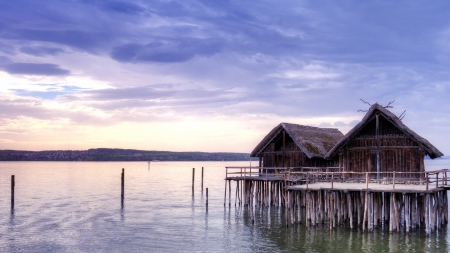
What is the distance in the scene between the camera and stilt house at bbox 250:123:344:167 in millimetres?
34594

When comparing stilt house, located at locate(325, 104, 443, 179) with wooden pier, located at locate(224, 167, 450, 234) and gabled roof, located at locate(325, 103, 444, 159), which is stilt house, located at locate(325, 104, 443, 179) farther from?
wooden pier, located at locate(224, 167, 450, 234)

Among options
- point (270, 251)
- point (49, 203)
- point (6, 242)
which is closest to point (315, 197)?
point (270, 251)

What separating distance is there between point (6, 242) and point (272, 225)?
47.1 feet

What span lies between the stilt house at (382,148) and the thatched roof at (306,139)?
2.97 meters

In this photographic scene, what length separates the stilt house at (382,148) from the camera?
27.9 m

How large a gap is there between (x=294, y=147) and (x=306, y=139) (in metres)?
1.12

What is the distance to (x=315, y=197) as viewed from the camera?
2652cm

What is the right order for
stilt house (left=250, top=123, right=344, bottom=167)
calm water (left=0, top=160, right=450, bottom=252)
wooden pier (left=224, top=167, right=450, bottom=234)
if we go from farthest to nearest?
stilt house (left=250, top=123, right=344, bottom=167)
wooden pier (left=224, top=167, right=450, bottom=234)
calm water (left=0, top=160, right=450, bottom=252)

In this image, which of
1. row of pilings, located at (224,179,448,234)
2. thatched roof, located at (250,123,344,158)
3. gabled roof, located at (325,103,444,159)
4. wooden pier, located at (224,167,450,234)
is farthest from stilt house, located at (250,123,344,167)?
row of pilings, located at (224,179,448,234)

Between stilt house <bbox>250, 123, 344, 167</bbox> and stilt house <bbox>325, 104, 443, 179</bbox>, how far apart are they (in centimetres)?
346

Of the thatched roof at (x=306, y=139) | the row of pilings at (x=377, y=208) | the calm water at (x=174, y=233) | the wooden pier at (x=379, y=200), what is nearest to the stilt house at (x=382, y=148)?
the wooden pier at (x=379, y=200)

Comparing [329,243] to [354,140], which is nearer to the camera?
[329,243]

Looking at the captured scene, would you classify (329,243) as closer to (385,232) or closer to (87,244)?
(385,232)

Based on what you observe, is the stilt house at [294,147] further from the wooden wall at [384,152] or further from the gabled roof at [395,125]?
the gabled roof at [395,125]
